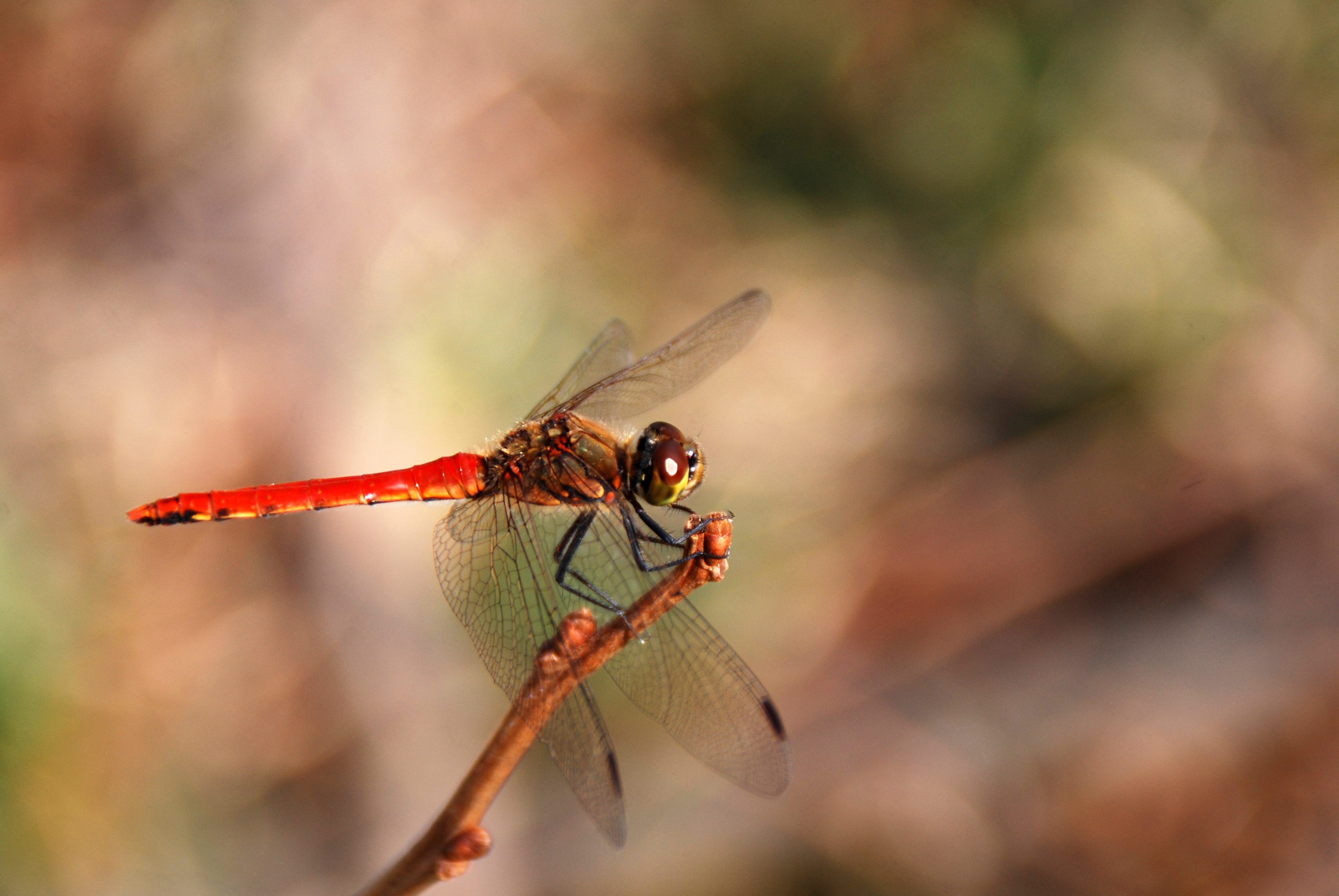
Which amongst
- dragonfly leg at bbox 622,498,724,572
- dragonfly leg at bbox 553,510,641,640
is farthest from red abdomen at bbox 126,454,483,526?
dragonfly leg at bbox 622,498,724,572

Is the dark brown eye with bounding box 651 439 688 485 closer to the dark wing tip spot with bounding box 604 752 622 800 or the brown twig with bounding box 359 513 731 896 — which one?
the brown twig with bounding box 359 513 731 896

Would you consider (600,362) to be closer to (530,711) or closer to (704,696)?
(704,696)

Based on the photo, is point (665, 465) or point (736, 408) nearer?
point (665, 465)

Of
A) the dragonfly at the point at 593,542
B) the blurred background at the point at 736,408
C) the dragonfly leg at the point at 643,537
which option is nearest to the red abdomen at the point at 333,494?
the dragonfly at the point at 593,542

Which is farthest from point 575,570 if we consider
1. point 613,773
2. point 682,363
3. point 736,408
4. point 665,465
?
point 736,408

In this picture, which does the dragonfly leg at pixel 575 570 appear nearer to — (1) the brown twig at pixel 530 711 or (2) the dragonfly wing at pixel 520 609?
(2) the dragonfly wing at pixel 520 609

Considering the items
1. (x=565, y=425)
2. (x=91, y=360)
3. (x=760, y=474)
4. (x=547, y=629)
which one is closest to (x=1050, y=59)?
(x=760, y=474)
